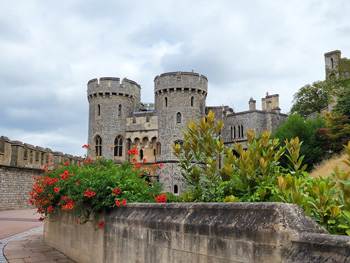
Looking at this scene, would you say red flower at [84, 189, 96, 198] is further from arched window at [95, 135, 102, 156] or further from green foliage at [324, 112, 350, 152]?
arched window at [95, 135, 102, 156]

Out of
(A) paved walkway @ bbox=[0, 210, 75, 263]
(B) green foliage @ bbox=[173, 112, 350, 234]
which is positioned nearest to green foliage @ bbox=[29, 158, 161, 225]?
(A) paved walkway @ bbox=[0, 210, 75, 263]

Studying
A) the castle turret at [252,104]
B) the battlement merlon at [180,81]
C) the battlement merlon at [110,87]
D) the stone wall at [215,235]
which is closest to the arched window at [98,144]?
the battlement merlon at [110,87]

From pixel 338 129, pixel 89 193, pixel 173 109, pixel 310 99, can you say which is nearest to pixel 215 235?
pixel 89 193

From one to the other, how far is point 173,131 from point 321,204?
33326mm

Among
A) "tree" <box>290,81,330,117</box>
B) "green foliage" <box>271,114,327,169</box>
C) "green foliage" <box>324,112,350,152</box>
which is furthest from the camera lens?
"tree" <box>290,81,330,117</box>

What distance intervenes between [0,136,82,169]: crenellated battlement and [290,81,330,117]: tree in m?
31.9

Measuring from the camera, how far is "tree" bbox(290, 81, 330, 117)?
45844 millimetres

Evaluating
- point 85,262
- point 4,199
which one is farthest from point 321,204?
point 4,199

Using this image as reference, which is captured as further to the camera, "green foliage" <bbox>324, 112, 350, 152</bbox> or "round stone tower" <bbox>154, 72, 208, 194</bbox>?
"round stone tower" <bbox>154, 72, 208, 194</bbox>

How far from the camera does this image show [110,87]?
40.1 metres

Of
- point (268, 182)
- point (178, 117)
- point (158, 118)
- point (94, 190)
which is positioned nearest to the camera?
point (268, 182)

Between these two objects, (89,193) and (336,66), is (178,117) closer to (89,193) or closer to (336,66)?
(336,66)

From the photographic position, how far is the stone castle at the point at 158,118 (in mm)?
36750

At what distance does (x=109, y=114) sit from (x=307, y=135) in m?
21.0
